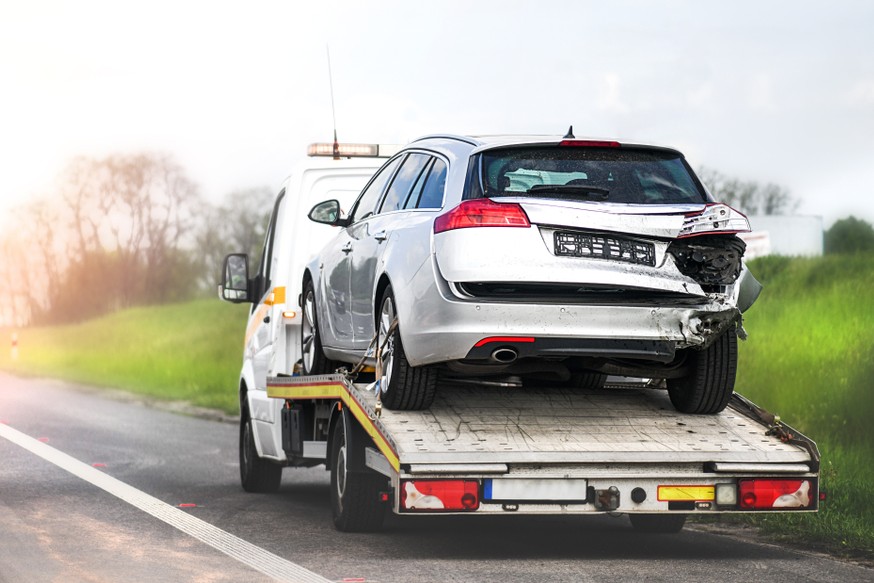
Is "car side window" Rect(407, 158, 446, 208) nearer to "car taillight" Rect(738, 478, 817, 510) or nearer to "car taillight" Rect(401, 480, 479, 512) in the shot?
"car taillight" Rect(401, 480, 479, 512)

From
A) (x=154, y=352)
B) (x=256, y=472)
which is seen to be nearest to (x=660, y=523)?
(x=256, y=472)

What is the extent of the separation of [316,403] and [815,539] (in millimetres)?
3551

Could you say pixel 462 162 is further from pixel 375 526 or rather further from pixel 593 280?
pixel 375 526

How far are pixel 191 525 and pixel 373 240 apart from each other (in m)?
2.34

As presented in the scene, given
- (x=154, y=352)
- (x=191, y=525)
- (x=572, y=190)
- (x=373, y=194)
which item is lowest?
(x=154, y=352)

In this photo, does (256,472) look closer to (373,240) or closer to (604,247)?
(373,240)

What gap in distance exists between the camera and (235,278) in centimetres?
1303

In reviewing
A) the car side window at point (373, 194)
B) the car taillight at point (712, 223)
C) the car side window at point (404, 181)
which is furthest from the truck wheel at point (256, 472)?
the car taillight at point (712, 223)

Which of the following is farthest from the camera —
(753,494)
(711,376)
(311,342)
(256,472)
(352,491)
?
(256,472)

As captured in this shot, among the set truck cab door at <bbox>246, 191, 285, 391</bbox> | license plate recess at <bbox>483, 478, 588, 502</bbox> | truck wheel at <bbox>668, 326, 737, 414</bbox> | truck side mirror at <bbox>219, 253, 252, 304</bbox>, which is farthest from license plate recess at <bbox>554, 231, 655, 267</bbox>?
truck side mirror at <bbox>219, 253, 252, 304</bbox>

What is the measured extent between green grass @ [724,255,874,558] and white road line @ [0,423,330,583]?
3390 mm

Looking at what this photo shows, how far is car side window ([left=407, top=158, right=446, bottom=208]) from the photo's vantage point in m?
8.44

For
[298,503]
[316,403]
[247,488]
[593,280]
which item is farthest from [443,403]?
[247,488]

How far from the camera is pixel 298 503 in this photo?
11.9 m
